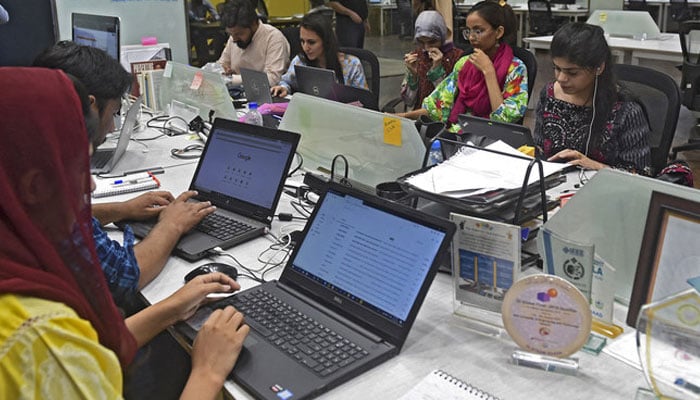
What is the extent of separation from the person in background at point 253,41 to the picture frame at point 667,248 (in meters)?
Answer: 3.13

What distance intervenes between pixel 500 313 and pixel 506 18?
217cm

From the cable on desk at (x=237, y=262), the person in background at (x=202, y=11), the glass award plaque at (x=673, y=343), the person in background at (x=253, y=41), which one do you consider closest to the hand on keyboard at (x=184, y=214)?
the cable on desk at (x=237, y=262)

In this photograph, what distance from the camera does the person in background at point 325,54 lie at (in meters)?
3.55

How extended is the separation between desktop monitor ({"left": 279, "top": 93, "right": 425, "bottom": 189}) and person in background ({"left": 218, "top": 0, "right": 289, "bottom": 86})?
185 cm

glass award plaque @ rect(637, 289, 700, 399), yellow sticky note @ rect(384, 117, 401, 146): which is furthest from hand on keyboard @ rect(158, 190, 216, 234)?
glass award plaque @ rect(637, 289, 700, 399)

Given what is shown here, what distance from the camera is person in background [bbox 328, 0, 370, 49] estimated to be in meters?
6.34

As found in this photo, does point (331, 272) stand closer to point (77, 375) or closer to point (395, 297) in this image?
point (395, 297)

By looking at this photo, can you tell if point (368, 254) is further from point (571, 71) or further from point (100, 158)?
point (100, 158)

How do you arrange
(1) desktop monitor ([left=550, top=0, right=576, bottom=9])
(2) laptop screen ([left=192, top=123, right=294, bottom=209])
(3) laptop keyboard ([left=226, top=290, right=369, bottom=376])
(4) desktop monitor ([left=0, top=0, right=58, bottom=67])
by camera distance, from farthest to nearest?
(1) desktop monitor ([left=550, top=0, right=576, bottom=9]) < (4) desktop monitor ([left=0, top=0, right=58, bottom=67]) < (2) laptop screen ([left=192, top=123, right=294, bottom=209]) < (3) laptop keyboard ([left=226, top=290, right=369, bottom=376])

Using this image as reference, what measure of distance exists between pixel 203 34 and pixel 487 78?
14.5 feet

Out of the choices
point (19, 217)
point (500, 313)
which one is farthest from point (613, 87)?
point (19, 217)

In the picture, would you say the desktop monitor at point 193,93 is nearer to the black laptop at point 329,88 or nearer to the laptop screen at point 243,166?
the black laptop at point 329,88

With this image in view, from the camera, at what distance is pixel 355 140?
2.02m

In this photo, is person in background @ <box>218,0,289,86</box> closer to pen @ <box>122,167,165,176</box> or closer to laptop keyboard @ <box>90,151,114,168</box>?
laptop keyboard @ <box>90,151,114,168</box>
